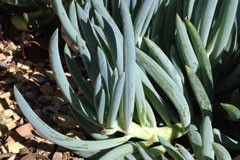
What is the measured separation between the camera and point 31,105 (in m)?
1.82

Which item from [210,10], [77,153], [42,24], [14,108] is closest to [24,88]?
[14,108]

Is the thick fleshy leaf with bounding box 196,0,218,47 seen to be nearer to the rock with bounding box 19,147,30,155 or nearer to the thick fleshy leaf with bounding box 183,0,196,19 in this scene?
the thick fleshy leaf with bounding box 183,0,196,19

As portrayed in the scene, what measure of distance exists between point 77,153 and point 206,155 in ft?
1.26

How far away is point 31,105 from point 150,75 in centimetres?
53

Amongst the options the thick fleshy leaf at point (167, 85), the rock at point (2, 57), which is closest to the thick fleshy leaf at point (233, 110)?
the thick fleshy leaf at point (167, 85)

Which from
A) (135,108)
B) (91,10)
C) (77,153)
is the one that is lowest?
(77,153)

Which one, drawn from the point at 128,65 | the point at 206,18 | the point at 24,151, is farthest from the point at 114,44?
the point at 24,151

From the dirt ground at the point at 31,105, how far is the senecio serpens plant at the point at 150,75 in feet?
0.69

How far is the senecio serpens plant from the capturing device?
4.40 ft

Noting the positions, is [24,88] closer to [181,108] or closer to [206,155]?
[181,108]

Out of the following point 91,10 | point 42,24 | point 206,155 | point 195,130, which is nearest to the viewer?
point 206,155

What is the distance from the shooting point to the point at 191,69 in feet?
4.95

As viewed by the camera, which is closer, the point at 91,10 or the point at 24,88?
the point at 91,10

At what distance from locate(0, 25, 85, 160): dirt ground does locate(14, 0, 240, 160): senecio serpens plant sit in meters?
0.21
